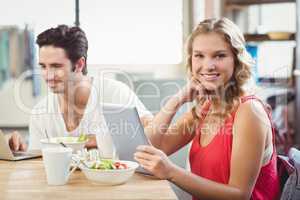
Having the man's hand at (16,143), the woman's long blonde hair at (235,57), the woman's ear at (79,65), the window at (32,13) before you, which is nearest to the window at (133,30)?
the window at (32,13)

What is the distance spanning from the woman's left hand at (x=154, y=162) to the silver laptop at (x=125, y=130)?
0.17 ft

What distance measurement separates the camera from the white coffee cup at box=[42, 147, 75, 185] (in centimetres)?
134

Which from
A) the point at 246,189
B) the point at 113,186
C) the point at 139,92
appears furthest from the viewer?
the point at 139,92

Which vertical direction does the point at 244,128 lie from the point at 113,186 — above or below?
above

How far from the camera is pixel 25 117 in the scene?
156 inches

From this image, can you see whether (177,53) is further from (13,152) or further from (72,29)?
(13,152)

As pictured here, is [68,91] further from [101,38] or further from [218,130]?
[101,38]

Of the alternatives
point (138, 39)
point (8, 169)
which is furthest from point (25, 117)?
point (8, 169)

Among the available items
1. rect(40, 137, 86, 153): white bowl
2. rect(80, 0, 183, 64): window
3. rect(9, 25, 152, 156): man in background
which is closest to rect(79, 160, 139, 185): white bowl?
rect(40, 137, 86, 153): white bowl

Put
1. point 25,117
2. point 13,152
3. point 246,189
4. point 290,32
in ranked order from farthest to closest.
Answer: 1. point 25,117
2. point 290,32
3. point 13,152
4. point 246,189

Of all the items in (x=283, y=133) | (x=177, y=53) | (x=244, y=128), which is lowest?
(x=283, y=133)

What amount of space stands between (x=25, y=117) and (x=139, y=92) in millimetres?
1715

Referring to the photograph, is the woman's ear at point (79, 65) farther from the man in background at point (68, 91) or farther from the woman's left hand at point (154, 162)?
the woman's left hand at point (154, 162)

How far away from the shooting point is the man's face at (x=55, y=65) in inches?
93.6
